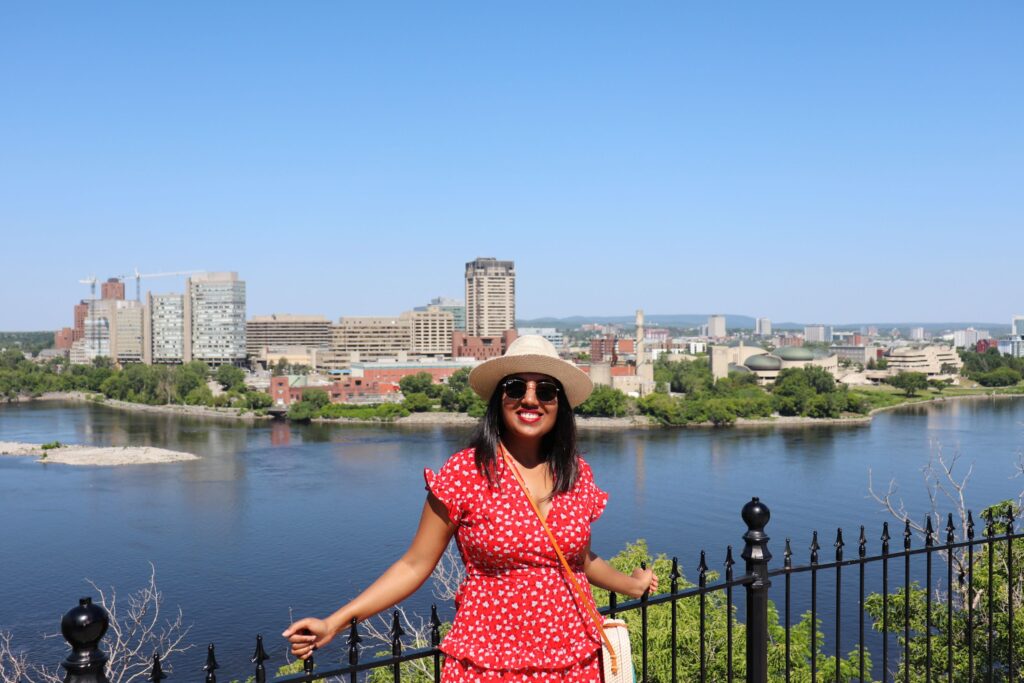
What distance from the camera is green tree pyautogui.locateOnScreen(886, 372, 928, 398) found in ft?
149

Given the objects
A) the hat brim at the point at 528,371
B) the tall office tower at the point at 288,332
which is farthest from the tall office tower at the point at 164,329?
the hat brim at the point at 528,371

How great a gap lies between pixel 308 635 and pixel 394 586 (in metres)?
0.14

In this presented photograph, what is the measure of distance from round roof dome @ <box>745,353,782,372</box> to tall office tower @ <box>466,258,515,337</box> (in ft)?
88.3

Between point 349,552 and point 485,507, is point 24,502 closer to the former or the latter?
point 349,552

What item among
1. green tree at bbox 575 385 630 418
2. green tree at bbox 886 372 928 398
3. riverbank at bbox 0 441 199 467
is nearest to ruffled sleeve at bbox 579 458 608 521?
riverbank at bbox 0 441 199 467

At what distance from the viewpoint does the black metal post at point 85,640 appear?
1182 millimetres

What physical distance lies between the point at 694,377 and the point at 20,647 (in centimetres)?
3667

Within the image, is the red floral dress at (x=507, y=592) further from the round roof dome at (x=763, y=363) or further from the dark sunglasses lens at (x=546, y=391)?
the round roof dome at (x=763, y=363)

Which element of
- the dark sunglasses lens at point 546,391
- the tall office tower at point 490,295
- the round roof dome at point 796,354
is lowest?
the round roof dome at point 796,354

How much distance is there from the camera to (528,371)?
161 cm

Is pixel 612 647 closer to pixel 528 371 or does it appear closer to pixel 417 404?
pixel 528 371

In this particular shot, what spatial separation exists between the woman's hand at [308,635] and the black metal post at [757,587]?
0.81 m

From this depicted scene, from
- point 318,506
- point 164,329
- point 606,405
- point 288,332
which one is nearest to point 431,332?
point 288,332

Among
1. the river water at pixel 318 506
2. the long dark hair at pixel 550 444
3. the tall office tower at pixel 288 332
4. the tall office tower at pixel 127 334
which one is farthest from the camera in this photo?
the tall office tower at pixel 288 332
